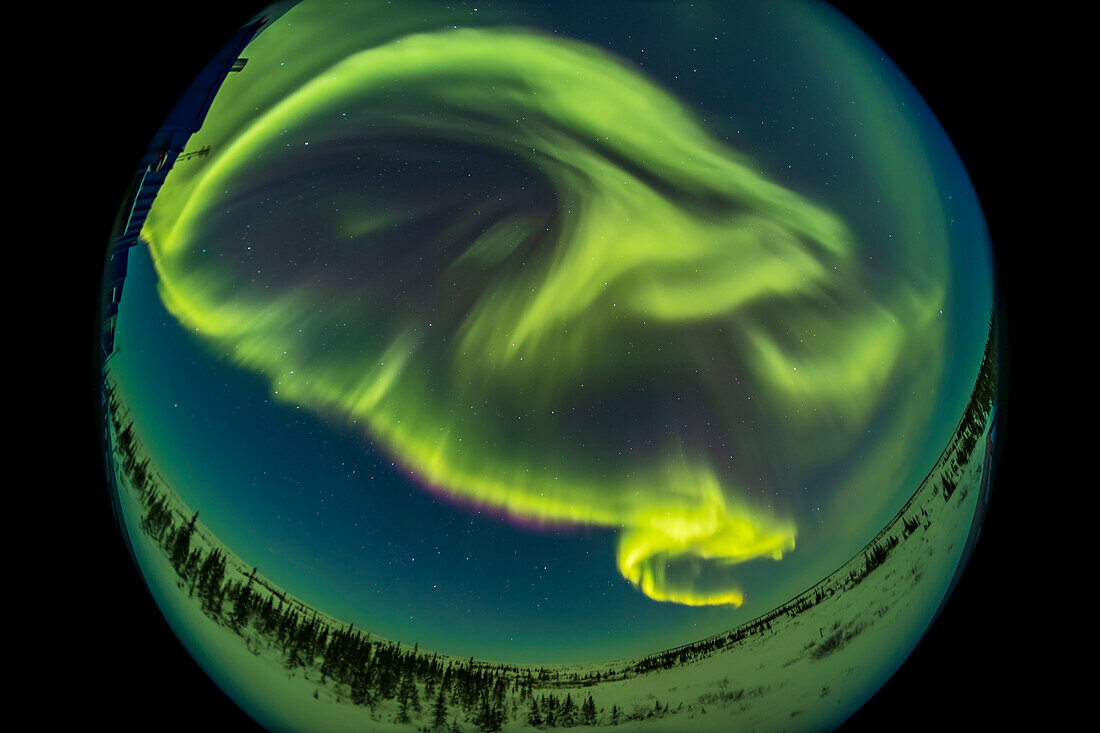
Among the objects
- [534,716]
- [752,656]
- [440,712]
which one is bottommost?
[440,712]

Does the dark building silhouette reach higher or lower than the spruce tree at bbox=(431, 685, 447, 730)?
higher

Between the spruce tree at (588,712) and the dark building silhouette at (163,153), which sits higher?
the dark building silhouette at (163,153)

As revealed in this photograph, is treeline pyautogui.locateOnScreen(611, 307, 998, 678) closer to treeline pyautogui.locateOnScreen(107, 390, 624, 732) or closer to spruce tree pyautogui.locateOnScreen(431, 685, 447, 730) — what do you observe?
treeline pyautogui.locateOnScreen(107, 390, 624, 732)

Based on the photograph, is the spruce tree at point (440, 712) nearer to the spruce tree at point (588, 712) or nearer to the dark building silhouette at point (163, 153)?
the spruce tree at point (588, 712)

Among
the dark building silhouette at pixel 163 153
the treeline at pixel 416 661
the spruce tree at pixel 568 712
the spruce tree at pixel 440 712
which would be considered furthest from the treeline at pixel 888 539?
the dark building silhouette at pixel 163 153

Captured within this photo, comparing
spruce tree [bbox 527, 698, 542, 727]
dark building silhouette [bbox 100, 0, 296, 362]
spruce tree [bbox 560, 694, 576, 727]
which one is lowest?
spruce tree [bbox 527, 698, 542, 727]

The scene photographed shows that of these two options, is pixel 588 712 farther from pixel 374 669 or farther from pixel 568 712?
pixel 374 669

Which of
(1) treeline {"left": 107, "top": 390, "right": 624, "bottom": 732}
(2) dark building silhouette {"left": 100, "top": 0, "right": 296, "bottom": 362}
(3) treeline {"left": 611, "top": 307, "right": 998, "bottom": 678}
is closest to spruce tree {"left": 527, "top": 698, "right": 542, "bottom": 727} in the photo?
(1) treeline {"left": 107, "top": 390, "right": 624, "bottom": 732}

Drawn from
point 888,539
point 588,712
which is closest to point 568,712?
point 588,712

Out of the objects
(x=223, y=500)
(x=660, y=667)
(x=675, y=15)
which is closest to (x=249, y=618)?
(x=223, y=500)
